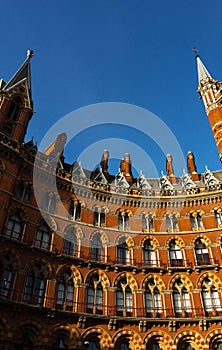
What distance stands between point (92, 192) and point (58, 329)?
46.4ft

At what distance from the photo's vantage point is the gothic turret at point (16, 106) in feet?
104

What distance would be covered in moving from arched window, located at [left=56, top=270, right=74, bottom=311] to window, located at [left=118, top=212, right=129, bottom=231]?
7766mm

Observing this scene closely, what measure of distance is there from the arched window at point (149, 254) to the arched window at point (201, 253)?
14.0ft

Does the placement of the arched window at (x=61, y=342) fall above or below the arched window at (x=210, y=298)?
below

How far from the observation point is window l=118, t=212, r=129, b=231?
3281 cm

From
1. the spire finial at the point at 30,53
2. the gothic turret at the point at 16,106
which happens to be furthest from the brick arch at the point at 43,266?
the spire finial at the point at 30,53

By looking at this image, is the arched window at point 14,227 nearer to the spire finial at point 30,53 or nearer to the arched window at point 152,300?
the arched window at point 152,300

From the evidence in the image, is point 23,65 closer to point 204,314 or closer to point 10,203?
point 10,203

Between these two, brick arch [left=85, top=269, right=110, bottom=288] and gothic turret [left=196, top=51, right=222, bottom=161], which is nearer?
brick arch [left=85, top=269, right=110, bottom=288]

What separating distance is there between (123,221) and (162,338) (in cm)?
1183

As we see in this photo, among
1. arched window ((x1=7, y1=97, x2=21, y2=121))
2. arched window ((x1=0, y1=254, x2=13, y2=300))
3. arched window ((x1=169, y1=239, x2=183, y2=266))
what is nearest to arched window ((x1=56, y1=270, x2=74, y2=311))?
arched window ((x1=0, y1=254, x2=13, y2=300))

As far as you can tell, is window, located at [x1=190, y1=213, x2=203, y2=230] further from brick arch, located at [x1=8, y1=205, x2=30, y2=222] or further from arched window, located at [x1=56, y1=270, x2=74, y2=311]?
brick arch, located at [x1=8, y1=205, x2=30, y2=222]

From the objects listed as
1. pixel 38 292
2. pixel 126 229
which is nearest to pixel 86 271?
pixel 38 292

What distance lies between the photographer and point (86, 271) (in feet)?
92.3
